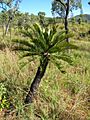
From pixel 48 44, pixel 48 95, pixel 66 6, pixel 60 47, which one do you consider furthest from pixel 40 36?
pixel 66 6

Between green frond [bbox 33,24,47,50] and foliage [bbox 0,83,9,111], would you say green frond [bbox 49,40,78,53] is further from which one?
foliage [bbox 0,83,9,111]

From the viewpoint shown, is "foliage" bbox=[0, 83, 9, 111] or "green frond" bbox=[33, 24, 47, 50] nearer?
"foliage" bbox=[0, 83, 9, 111]

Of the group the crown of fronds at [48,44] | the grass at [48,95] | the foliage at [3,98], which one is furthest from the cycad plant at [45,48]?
the foliage at [3,98]

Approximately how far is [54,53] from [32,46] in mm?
450

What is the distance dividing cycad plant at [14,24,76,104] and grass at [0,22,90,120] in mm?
265

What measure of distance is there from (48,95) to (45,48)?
2.97 ft

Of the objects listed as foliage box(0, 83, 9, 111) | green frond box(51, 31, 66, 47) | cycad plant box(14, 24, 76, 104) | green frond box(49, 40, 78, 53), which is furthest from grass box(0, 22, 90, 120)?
green frond box(51, 31, 66, 47)

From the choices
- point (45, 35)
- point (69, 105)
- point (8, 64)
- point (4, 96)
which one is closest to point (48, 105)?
point (69, 105)

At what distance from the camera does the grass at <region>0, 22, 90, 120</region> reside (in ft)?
18.5

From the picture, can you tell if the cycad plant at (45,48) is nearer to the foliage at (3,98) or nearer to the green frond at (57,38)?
the green frond at (57,38)

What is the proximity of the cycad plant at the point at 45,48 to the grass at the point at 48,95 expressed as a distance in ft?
0.87

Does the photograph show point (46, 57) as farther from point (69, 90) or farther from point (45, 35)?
point (69, 90)

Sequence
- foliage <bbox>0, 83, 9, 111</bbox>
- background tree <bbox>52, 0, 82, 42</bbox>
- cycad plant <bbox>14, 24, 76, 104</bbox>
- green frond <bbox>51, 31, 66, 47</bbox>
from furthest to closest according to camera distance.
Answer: background tree <bbox>52, 0, 82, 42</bbox>, green frond <bbox>51, 31, 66, 47</bbox>, cycad plant <bbox>14, 24, 76, 104</bbox>, foliage <bbox>0, 83, 9, 111</bbox>

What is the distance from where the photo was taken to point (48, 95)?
20.0 ft
